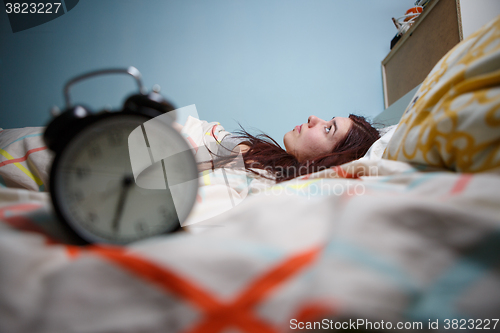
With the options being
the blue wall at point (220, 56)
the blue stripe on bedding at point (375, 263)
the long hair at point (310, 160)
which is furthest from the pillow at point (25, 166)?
the blue wall at point (220, 56)

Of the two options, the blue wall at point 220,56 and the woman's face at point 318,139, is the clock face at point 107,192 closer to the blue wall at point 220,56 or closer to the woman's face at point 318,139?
the woman's face at point 318,139

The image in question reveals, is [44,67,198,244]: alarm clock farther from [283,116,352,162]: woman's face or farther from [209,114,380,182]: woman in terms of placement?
[283,116,352,162]: woman's face

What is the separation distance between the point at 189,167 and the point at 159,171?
0.05 meters

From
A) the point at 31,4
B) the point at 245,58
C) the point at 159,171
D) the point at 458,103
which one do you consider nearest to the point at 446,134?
the point at 458,103

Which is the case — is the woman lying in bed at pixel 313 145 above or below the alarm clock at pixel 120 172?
below

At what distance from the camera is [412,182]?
1.09ft

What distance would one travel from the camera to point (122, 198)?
0.29 meters

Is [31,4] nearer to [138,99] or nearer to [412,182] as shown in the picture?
[138,99]

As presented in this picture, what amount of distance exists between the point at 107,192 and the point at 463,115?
1.72 ft

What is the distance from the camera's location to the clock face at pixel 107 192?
10.5 inches

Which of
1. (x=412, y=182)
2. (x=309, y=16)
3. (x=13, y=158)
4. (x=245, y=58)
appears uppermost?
(x=309, y=16)

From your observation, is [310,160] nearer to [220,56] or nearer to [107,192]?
[107,192]

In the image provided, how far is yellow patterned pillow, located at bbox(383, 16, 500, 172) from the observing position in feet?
0.99

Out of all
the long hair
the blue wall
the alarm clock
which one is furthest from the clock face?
the blue wall
